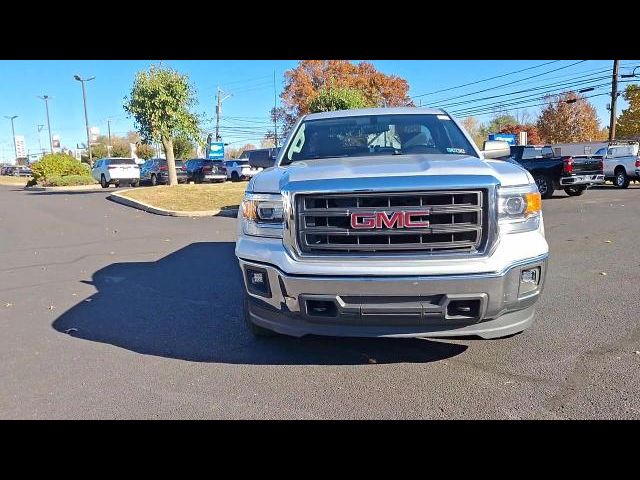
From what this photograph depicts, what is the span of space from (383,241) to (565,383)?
1525mm

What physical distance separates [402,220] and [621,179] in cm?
2100

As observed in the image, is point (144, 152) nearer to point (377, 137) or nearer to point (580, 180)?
point (580, 180)

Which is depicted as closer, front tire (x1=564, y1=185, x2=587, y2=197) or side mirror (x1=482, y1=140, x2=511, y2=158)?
side mirror (x1=482, y1=140, x2=511, y2=158)

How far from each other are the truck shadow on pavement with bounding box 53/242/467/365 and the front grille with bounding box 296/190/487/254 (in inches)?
40.0

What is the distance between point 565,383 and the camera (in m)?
3.13

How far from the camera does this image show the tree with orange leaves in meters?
50.6

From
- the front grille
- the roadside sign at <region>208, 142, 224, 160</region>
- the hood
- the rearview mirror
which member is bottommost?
the front grille

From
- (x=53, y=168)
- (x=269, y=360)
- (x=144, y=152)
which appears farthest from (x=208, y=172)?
(x=144, y=152)

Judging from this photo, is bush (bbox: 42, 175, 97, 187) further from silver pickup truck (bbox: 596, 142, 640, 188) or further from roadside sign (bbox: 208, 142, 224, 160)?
silver pickup truck (bbox: 596, 142, 640, 188)

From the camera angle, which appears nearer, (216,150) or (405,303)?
(405,303)

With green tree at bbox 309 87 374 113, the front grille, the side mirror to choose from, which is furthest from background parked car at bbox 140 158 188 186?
the front grille

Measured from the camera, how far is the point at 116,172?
28875mm
